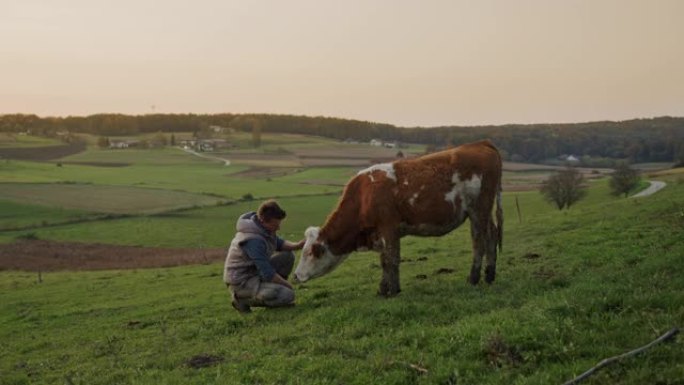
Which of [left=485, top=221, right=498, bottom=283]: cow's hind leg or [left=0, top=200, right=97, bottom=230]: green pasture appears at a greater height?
[left=485, top=221, right=498, bottom=283]: cow's hind leg

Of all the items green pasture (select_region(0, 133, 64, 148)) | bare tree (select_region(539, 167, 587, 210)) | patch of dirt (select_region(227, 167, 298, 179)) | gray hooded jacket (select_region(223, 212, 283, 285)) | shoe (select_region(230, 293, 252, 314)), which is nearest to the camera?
gray hooded jacket (select_region(223, 212, 283, 285))

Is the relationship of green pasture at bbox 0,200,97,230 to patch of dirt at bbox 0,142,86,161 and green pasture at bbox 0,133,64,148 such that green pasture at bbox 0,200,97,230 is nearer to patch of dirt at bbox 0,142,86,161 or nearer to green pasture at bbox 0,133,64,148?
patch of dirt at bbox 0,142,86,161

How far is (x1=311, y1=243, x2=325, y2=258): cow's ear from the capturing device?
13.2 m

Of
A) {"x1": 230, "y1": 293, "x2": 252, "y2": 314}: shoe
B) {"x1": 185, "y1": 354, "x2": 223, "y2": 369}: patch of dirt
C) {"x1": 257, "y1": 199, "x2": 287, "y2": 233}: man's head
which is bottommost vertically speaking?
{"x1": 230, "y1": 293, "x2": 252, "y2": 314}: shoe

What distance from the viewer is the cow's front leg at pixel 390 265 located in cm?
1225

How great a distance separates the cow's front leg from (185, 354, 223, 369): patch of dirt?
4119mm

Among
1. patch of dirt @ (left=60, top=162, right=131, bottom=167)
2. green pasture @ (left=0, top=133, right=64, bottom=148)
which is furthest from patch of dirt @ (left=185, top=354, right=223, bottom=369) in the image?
green pasture @ (left=0, top=133, right=64, bottom=148)

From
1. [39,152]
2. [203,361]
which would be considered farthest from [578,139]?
[203,361]

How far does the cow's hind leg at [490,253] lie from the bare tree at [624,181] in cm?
6324

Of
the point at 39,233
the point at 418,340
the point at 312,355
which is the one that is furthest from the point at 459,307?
the point at 39,233

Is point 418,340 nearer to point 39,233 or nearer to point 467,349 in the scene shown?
point 467,349

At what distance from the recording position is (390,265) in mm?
12305

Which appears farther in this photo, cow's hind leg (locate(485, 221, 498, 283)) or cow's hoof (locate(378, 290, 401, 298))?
cow's hind leg (locate(485, 221, 498, 283))

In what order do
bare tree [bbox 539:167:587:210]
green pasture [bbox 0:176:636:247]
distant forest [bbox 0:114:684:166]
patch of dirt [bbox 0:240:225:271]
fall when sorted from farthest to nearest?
distant forest [bbox 0:114:684:166]
bare tree [bbox 539:167:587:210]
green pasture [bbox 0:176:636:247]
patch of dirt [bbox 0:240:225:271]
